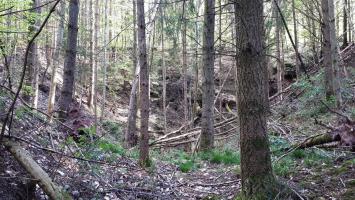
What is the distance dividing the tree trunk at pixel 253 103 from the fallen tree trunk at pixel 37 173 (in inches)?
69.8

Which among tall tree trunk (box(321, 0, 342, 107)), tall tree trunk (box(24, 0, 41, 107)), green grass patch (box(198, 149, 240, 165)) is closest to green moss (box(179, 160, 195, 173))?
green grass patch (box(198, 149, 240, 165))

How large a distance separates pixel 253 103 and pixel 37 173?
6.76ft

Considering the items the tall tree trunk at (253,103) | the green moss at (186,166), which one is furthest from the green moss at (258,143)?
the green moss at (186,166)

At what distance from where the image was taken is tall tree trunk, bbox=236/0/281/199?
3617mm

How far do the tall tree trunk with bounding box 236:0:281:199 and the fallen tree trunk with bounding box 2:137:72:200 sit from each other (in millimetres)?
1775

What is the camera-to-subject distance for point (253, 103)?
364 centimetres

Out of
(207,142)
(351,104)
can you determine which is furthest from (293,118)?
(207,142)

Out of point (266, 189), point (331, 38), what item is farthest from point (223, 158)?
point (331, 38)

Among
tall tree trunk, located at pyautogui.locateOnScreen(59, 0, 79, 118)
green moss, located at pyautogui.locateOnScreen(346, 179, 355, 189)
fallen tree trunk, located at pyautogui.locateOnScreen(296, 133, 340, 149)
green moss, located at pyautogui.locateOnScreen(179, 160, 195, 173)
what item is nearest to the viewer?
green moss, located at pyautogui.locateOnScreen(346, 179, 355, 189)

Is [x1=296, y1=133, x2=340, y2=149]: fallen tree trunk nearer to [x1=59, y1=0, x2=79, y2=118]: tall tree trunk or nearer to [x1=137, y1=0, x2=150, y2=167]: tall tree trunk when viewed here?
[x1=137, y1=0, x2=150, y2=167]: tall tree trunk

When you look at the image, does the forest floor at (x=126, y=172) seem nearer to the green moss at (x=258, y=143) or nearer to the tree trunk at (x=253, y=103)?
the tree trunk at (x=253, y=103)

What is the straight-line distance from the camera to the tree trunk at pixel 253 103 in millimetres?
3617

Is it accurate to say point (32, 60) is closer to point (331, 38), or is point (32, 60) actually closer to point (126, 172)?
point (126, 172)

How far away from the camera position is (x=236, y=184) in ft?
16.7
